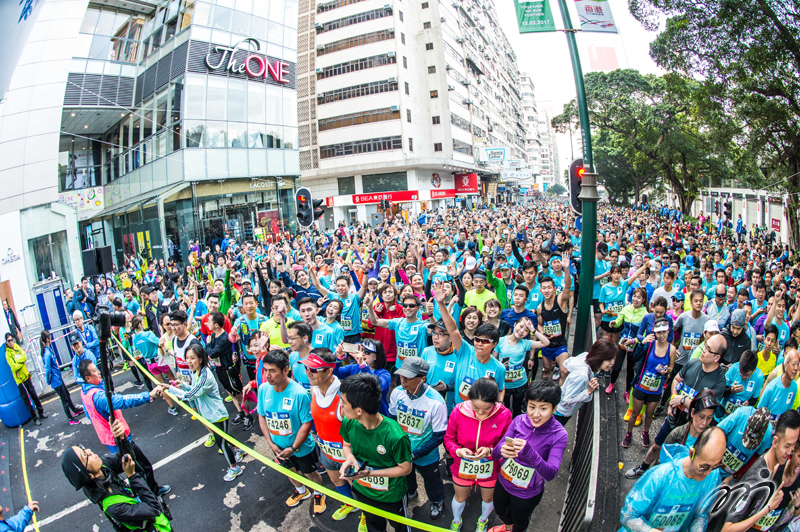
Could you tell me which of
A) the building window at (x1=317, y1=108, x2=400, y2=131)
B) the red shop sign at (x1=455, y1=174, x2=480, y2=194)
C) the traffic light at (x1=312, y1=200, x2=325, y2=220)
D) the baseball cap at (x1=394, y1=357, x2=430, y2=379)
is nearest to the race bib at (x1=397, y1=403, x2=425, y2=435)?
the baseball cap at (x1=394, y1=357, x2=430, y2=379)

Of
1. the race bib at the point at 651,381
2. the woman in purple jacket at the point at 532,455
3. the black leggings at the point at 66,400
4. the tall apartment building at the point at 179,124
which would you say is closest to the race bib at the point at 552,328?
the race bib at the point at 651,381

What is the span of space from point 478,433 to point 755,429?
85.3 inches

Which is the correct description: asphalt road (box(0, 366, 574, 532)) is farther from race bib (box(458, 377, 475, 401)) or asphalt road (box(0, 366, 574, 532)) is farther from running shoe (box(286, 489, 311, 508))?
race bib (box(458, 377, 475, 401))

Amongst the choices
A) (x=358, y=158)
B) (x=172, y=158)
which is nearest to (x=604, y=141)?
(x=358, y=158)

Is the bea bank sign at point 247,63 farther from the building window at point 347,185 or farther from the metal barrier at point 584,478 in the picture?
the metal barrier at point 584,478

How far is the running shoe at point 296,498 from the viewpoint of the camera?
14.3 ft

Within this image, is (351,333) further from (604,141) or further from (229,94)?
(604,141)

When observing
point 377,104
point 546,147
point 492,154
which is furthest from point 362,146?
point 546,147

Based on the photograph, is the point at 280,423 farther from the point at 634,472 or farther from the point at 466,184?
the point at 466,184

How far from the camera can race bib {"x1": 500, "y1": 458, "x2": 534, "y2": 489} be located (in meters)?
3.20

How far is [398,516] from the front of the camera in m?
3.34

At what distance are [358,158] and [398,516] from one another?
3804 centimetres

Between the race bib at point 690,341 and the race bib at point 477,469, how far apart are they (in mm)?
4159

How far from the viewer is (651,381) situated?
4965 millimetres
